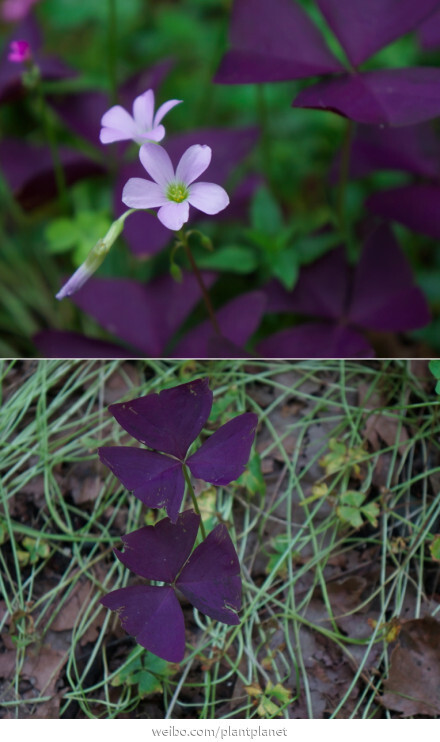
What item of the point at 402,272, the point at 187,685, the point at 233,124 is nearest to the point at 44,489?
the point at 187,685

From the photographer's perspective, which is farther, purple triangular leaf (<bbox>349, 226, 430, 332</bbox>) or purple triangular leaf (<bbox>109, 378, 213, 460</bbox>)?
purple triangular leaf (<bbox>349, 226, 430, 332</bbox>)

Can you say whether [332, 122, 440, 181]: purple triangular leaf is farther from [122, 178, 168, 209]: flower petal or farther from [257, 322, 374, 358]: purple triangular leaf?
[122, 178, 168, 209]: flower petal

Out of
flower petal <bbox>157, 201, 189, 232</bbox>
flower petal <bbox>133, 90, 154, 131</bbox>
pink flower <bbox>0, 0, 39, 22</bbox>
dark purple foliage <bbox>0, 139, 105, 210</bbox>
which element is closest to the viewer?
flower petal <bbox>157, 201, 189, 232</bbox>

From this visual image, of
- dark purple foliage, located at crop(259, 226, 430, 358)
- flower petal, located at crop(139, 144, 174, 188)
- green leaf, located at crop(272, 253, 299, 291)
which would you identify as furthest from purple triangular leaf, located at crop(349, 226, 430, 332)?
flower petal, located at crop(139, 144, 174, 188)

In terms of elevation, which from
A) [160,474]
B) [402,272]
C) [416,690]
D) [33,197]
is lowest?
[416,690]

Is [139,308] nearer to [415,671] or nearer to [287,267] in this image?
[287,267]

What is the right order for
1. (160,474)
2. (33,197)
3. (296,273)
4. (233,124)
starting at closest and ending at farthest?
(160,474) → (296,273) → (33,197) → (233,124)

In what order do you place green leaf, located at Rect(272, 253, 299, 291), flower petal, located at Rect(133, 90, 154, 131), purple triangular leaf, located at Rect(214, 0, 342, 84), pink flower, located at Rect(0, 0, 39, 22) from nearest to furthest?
flower petal, located at Rect(133, 90, 154, 131)
purple triangular leaf, located at Rect(214, 0, 342, 84)
green leaf, located at Rect(272, 253, 299, 291)
pink flower, located at Rect(0, 0, 39, 22)
